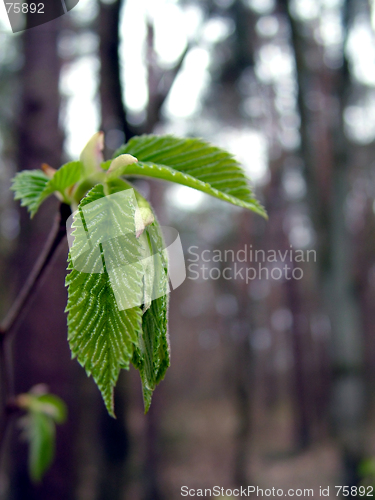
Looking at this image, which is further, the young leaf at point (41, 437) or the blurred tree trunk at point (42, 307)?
the blurred tree trunk at point (42, 307)

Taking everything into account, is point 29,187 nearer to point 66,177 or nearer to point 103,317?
point 66,177

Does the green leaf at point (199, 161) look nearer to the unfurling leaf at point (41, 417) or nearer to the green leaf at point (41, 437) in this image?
the unfurling leaf at point (41, 417)

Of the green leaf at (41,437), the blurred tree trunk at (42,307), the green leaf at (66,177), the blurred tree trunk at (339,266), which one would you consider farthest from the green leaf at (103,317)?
the blurred tree trunk at (339,266)

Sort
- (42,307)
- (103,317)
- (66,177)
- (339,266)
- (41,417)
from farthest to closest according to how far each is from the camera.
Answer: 1. (339,266)
2. (42,307)
3. (41,417)
4. (66,177)
5. (103,317)

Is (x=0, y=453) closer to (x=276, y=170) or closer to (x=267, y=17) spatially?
(x=267, y=17)

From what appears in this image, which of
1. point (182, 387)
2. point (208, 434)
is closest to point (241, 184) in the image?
point (208, 434)

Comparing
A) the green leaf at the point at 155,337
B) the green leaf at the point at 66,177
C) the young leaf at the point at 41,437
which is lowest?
the young leaf at the point at 41,437

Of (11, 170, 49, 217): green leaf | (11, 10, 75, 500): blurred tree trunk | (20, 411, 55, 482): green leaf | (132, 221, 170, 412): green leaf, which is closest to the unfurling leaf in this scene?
(20, 411, 55, 482): green leaf

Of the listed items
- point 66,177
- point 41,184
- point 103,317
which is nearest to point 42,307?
point 41,184
